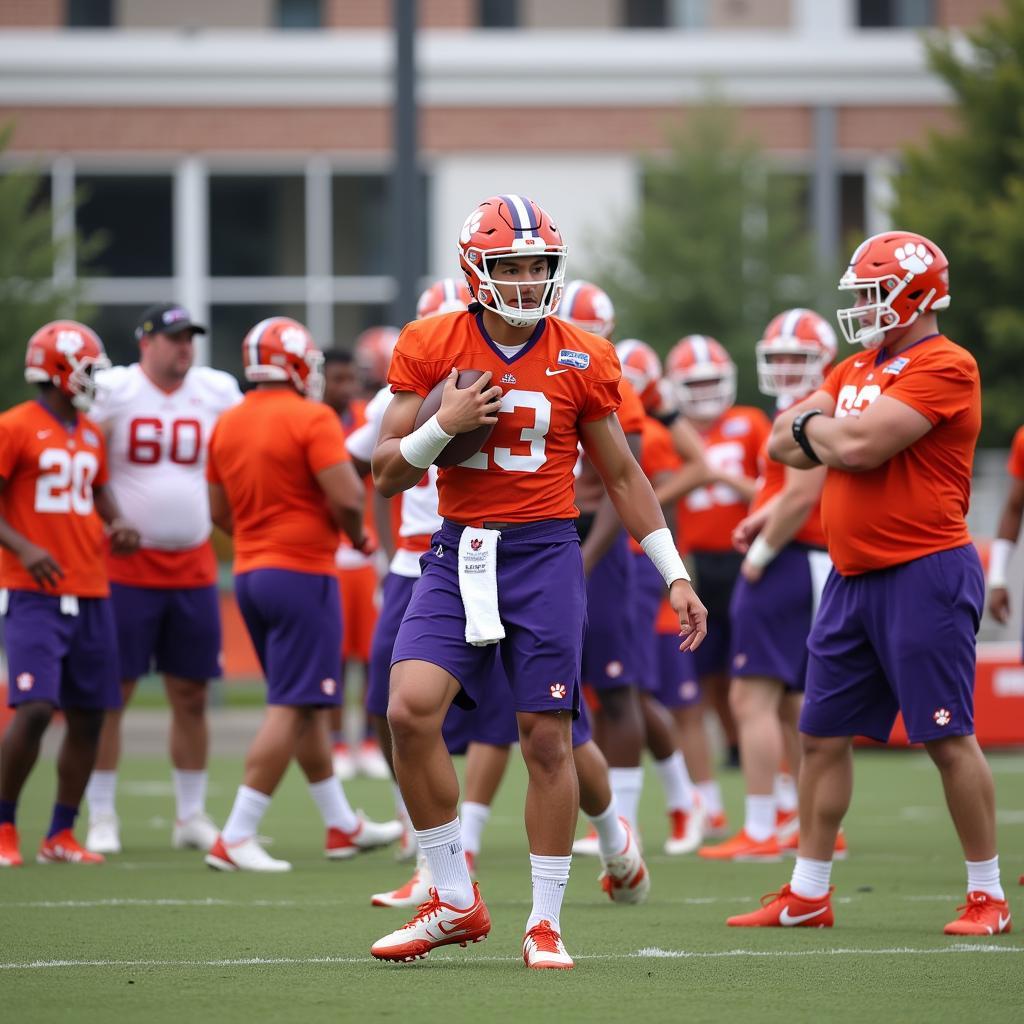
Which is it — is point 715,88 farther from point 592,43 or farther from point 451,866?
point 451,866

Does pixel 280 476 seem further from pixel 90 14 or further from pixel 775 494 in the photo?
pixel 90 14

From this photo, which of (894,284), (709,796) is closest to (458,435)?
(894,284)

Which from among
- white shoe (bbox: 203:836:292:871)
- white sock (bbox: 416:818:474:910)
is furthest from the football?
white shoe (bbox: 203:836:292:871)

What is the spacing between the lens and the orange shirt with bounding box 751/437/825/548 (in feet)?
30.5

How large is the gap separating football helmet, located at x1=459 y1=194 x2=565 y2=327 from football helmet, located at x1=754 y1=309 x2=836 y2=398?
3.51m

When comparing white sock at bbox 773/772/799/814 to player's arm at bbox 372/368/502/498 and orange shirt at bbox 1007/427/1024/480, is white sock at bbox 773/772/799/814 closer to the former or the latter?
orange shirt at bbox 1007/427/1024/480

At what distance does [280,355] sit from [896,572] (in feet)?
10.9

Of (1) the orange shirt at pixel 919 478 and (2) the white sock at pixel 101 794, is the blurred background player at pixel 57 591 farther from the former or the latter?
(1) the orange shirt at pixel 919 478

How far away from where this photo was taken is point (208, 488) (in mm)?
9219

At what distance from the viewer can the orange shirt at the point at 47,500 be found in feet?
29.5

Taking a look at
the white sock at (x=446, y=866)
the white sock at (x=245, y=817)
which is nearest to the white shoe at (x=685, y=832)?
the white sock at (x=245, y=817)

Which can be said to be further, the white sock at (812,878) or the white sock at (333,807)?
the white sock at (333,807)

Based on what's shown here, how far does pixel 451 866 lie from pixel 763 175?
2044 centimetres

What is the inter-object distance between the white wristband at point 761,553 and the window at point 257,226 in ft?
72.1
